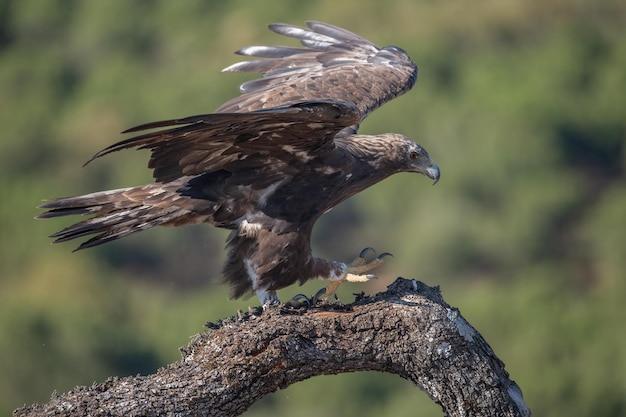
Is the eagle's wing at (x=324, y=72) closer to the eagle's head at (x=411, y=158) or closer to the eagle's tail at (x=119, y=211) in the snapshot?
the eagle's head at (x=411, y=158)

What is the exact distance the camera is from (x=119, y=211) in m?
5.84

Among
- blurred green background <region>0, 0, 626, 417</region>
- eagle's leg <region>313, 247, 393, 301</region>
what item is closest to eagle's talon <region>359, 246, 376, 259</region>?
eagle's leg <region>313, 247, 393, 301</region>

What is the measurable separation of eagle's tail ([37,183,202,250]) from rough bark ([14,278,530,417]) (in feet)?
3.04

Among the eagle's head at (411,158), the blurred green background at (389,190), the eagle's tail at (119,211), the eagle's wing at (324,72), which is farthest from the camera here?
the blurred green background at (389,190)

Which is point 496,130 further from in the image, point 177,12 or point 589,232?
point 177,12

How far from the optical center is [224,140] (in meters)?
5.59

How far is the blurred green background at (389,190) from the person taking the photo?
56.9 feet

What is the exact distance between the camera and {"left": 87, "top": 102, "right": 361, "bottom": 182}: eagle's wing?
5168 mm

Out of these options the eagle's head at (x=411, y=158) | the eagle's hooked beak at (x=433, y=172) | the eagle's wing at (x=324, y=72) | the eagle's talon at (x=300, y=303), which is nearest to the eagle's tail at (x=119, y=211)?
the eagle's wing at (x=324, y=72)

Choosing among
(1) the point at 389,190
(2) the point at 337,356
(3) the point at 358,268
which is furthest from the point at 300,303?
(1) the point at 389,190

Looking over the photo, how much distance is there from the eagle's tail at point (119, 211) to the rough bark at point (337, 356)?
3.04 ft

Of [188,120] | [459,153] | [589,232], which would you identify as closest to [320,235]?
[459,153]

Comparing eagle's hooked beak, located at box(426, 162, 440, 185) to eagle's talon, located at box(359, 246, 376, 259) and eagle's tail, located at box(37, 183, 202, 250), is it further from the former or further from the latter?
eagle's tail, located at box(37, 183, 202, 250)

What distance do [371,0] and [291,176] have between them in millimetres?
17694
